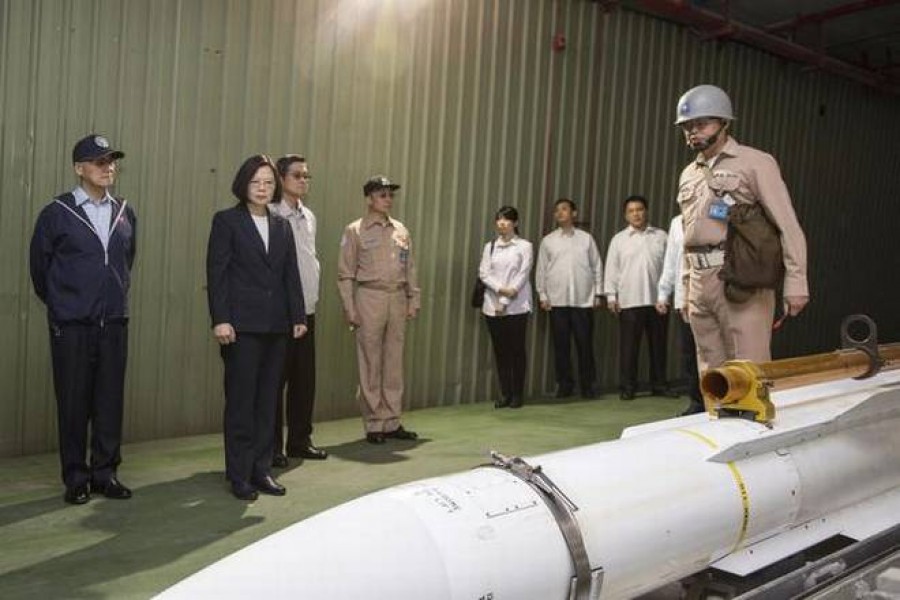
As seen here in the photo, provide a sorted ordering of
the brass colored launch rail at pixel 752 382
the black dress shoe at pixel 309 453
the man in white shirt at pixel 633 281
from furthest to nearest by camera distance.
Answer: the man in white shirt at pixel 633 281 < the black dress shoe at pixel 309 453 < the brass colored launch rail at pixel 752 382

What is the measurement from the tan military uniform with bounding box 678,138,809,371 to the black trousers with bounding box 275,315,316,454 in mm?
1814

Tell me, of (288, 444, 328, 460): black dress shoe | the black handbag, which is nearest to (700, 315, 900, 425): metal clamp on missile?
(288, 444, 328, 460): black dress shoe

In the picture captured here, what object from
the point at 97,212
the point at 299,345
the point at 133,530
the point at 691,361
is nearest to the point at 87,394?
the point at 133,530

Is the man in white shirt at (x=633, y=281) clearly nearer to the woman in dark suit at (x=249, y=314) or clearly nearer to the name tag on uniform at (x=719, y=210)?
the name tag on uniform at (x=719, y=210)

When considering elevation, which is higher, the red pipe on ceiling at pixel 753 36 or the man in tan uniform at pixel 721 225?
the red pipe on ceiling at pixel 753 36

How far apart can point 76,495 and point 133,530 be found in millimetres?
431

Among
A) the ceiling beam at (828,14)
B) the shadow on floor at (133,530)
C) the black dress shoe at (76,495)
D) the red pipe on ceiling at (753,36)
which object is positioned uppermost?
the ceiling beam at (828,14)

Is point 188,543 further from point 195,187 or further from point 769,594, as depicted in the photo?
point 195,187

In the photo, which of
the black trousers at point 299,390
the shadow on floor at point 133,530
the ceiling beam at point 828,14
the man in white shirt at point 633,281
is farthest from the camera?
the ceiling beam at point 828,14

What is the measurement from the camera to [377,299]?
4445 millimetres

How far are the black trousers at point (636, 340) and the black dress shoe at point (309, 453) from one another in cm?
292

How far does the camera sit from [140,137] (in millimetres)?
4273

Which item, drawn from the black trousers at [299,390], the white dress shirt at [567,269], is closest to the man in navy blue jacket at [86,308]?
the black trousers at [299,390]

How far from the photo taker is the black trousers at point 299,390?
4012 millimetres
